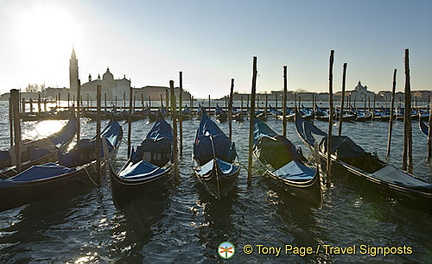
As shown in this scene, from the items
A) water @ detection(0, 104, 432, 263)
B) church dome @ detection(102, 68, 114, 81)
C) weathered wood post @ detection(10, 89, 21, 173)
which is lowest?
water @ detection(0, 104, 432, 263)

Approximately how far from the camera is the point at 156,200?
24.6ft

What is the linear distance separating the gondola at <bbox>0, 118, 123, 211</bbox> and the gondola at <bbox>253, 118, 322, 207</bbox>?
385 centimetres

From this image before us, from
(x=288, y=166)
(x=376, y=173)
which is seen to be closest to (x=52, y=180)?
(x=288, y=166)

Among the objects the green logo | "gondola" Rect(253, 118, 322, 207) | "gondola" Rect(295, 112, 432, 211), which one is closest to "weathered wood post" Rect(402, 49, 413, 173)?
"gondola" Rect(295, 112, 432, 211)

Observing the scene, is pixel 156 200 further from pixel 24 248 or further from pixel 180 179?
pixel 24 248

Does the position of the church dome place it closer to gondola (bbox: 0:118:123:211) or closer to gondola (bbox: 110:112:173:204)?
gondola (bbox: 110:112:173:204)

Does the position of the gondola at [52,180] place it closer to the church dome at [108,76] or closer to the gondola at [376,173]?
the gondola at [376,173]

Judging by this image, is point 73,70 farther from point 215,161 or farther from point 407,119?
point 407,119

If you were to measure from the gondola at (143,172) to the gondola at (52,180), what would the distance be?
624 millimetres

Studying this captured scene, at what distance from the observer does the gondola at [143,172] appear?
642 cm

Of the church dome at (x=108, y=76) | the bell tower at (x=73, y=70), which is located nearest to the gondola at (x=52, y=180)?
the bell tower at (x=73, y=70)

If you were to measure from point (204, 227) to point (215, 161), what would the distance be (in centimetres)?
156

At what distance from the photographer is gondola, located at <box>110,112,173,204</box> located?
21.1 feet

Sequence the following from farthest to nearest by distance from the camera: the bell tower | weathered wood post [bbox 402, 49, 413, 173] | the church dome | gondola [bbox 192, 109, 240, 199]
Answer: the church dome, the bell tower, weathered wood post [bbox 402, 49, 413, 173], gondola [bbox 192, 109, 240, 199]
